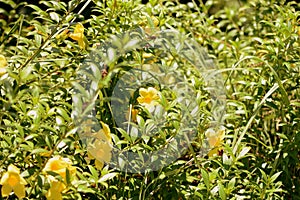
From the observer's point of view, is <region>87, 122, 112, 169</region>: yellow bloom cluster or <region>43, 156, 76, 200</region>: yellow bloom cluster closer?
<region>43, 156, 76, 200</region>: yellow bloom cluster

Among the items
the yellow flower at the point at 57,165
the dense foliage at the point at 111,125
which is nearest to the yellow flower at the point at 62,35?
the dense foliage at the point at 111,125

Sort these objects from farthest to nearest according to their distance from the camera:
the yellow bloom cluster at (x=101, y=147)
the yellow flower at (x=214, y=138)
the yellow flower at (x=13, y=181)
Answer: the yellow flower at (x=214, y=138) < the yellow bloom cluster at (x=101, y=147) < the yellow flower at (x=13, y=181)

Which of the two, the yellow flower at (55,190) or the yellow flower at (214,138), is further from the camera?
the yellow flower at (214,138)

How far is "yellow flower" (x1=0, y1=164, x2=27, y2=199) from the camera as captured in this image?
1179 mm

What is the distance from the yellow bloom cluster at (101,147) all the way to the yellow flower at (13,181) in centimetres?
22

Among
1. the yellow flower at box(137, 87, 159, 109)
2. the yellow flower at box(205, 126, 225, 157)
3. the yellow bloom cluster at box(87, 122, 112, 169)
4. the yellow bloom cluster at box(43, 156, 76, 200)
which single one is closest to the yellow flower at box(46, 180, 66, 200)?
the yellow bloom cluster at box(43, 156, 76, 200)

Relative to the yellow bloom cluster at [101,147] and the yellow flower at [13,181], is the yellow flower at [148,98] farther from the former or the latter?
the yellow flower at [13,181]

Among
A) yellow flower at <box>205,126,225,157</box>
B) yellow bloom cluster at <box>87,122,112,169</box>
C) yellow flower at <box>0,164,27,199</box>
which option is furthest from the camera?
yellow flower at <box>205,126,225,157</box>

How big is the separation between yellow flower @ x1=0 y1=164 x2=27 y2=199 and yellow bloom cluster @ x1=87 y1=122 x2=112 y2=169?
0.22 metres

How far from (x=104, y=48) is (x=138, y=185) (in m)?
0.38

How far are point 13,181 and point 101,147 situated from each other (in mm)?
249

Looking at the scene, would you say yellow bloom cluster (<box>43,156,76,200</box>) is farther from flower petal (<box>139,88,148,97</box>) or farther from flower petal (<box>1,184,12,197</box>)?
flower petal (<box>139,88,148,97</box>)

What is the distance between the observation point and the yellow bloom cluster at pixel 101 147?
1351mm

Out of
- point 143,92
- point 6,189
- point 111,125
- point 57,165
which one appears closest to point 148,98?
point 143,92
